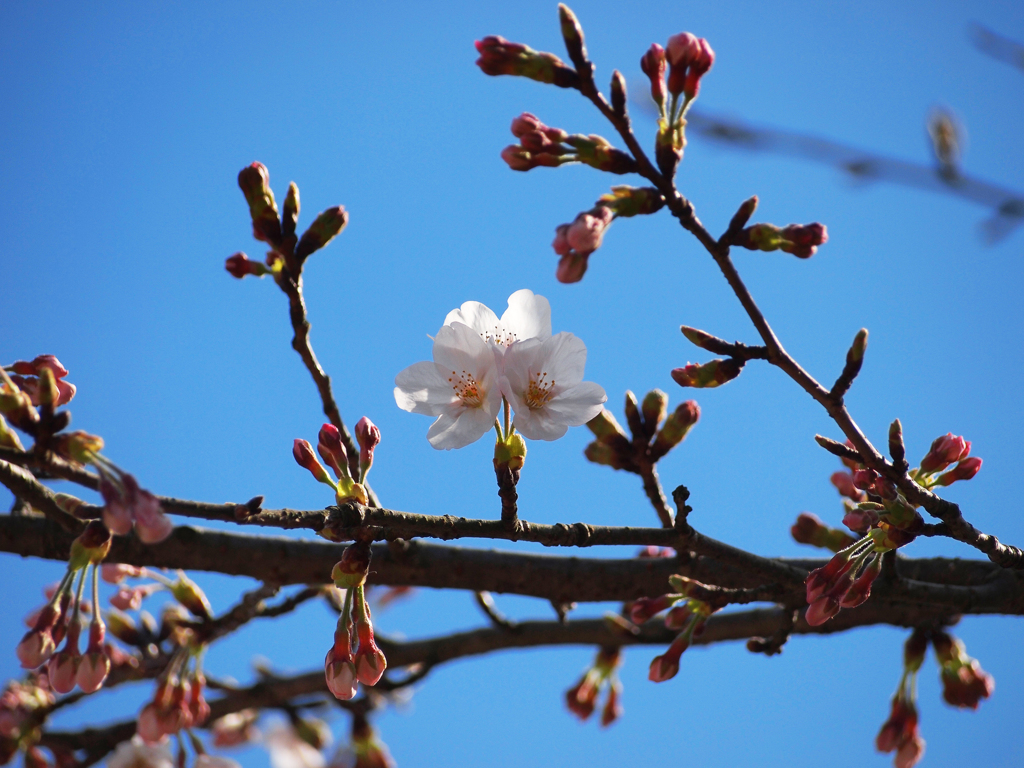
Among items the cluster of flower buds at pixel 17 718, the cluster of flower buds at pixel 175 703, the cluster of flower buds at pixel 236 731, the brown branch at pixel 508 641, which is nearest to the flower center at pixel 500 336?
the brown branch at pixel 508 641

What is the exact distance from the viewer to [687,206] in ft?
5.35

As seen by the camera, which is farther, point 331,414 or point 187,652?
point 187,652

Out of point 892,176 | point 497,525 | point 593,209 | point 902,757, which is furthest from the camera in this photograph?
point 902,757

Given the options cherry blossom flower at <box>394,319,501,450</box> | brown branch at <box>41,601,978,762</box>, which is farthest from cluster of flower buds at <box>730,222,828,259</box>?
brown branch at <box>41,601,978,762</box>

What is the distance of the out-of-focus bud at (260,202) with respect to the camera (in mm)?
1975

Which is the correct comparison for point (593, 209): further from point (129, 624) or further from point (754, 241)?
point (129, 624)

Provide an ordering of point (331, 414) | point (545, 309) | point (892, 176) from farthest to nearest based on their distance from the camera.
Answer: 1. point (892, 176)
2. point (331, 414)
3. point (545, 309)

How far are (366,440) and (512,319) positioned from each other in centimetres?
40

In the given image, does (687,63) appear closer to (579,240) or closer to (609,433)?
(579,240)

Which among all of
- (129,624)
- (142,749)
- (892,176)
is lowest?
(142,749)

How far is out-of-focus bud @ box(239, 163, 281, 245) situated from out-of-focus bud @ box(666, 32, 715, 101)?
94 centimetres

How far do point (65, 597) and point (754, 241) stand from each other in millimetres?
1580

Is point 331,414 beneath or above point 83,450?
above

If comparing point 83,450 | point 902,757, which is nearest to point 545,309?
point 83,450
